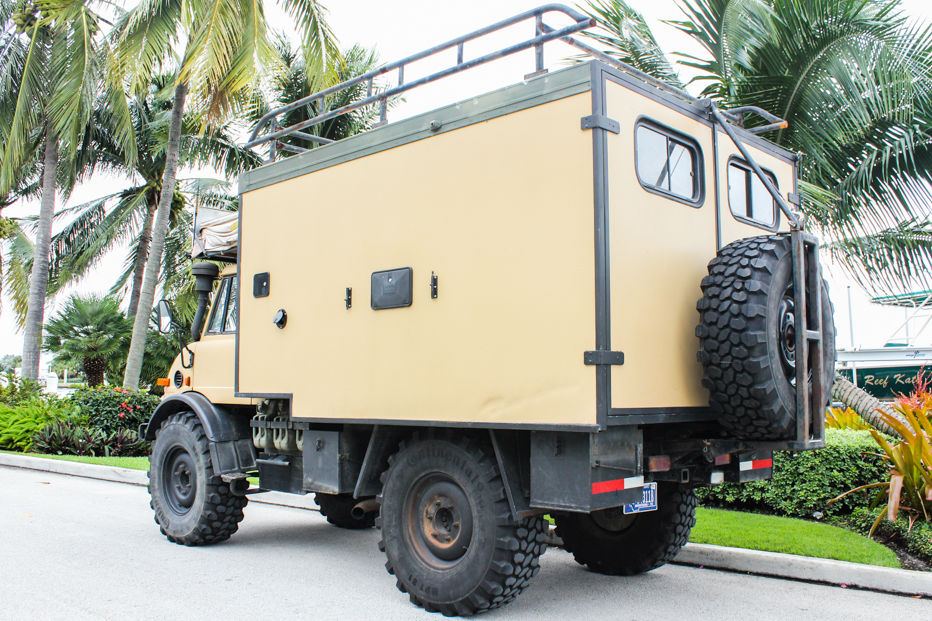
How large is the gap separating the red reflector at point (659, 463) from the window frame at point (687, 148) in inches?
64.5

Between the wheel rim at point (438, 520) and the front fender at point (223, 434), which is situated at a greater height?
the front fender at point (223, 434)

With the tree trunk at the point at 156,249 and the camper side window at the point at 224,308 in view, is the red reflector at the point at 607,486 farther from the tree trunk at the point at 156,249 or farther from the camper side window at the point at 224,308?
the tree trunk at the point at 156,249

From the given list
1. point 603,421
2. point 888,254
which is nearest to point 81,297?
point 888,254

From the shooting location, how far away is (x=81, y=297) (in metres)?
21.0

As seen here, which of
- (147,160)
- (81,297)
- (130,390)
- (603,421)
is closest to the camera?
(603,421)

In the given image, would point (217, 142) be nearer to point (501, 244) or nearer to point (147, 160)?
point (147, 160)

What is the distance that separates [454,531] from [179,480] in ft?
11.2

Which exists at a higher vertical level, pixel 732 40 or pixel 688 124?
pixel 732 40

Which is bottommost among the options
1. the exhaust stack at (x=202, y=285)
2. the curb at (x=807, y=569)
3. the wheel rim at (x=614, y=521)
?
the curb at (x=807, y=569)

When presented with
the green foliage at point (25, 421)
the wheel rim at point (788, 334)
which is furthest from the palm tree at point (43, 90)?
the wheel rim at point (788, 334)

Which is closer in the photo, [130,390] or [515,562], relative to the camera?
[515,562]

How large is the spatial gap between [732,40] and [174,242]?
2053cm

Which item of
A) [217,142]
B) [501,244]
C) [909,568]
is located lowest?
[909,568]

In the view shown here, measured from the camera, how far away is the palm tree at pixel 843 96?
407 inches
